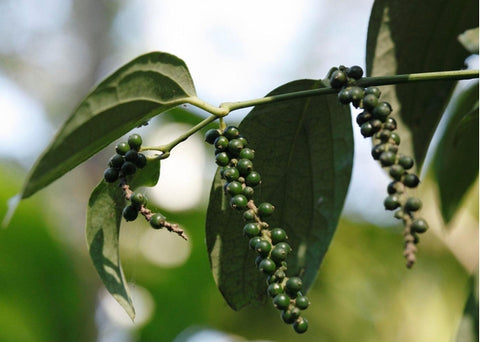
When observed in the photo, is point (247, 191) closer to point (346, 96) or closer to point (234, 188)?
point (234, 188)

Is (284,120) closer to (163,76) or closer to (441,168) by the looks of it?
(163,76)

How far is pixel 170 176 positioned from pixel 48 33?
9.48 m

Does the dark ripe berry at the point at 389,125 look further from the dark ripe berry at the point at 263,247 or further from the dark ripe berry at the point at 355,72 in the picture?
the dark ripe berry at the point at 263,247

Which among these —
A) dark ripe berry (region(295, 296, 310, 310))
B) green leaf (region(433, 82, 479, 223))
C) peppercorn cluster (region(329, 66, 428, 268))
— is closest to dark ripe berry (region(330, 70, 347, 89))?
peppercorn cluster (region(329, 66, 428, 268))

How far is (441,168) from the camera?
3.50 ft

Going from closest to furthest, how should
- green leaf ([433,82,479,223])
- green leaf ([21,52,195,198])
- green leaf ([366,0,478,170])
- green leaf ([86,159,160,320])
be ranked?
green leaf ([21,52,195,198]), green leaf ([86,159,160,320]), green leaf ([366,0,478,170]), green leaf ([433,82,479,223])

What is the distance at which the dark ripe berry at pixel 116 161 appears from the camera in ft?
2.28

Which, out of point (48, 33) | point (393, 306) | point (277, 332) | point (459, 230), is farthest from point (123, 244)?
point (48, 33)

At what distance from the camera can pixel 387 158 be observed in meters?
0.63

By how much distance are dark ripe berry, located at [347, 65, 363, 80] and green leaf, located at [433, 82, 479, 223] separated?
0.35 meters

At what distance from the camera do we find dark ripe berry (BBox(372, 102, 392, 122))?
2.12ft

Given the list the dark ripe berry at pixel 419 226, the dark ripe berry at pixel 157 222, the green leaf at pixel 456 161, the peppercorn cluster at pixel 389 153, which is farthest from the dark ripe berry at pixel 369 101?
the green leaf at pixel 456 161

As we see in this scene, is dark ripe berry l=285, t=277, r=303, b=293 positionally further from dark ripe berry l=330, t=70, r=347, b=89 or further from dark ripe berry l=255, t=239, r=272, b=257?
dark ripe berry l=330, t=70, r=347, b=89

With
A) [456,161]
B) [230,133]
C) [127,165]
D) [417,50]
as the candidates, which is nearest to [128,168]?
[127,165]
